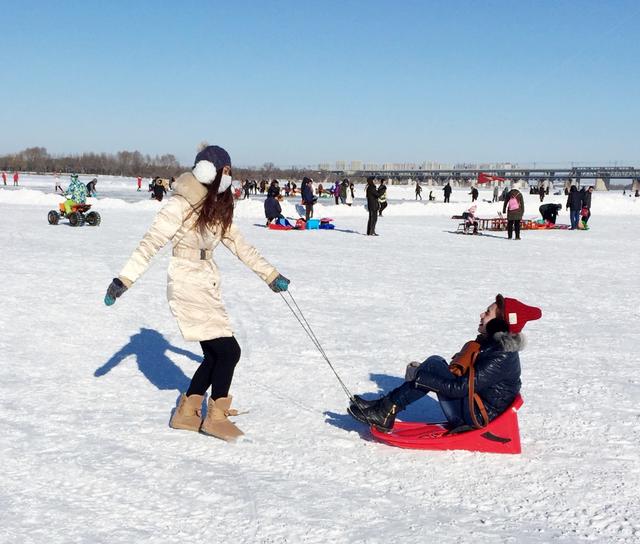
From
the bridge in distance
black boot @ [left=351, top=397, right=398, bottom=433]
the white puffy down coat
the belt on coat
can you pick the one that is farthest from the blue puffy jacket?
the bridge in distance

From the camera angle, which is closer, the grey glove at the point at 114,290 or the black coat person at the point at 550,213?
the grey glove at the point at 114,290

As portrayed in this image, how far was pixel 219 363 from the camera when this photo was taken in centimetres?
404

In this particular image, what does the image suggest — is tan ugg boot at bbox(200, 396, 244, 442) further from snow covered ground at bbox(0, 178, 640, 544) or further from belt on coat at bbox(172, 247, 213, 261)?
belt on coat at bbox(172, 247, 213, 261)

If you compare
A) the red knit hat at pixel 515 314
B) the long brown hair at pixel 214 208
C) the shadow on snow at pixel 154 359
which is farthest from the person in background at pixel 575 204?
the long brown hair at pixel 214 208

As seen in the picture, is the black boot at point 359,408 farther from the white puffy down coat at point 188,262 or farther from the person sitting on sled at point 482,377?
the white puffy down coat at point 188,262

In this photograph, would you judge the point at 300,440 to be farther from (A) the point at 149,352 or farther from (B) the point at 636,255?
(B) the point at 636,255

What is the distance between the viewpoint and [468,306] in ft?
27.8

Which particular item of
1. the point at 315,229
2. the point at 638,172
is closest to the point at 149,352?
the point at 315,229

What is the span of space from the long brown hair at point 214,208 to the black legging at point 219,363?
0.65 m

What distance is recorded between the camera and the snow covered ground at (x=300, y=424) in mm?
3045

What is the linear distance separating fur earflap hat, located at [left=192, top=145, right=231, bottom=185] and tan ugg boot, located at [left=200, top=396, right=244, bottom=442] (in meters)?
1.26

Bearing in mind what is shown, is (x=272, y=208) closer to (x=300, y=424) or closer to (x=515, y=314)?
(x=300, y=424)

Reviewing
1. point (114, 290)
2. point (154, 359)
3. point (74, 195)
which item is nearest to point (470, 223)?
point (74, 195)

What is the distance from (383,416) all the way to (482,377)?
1.96 ft
